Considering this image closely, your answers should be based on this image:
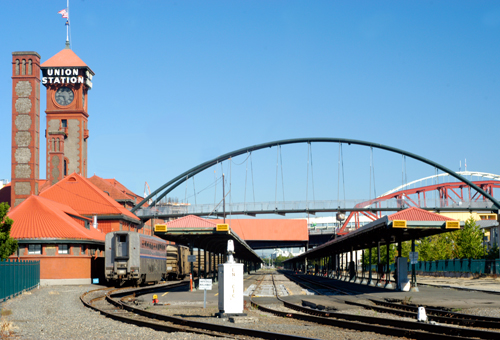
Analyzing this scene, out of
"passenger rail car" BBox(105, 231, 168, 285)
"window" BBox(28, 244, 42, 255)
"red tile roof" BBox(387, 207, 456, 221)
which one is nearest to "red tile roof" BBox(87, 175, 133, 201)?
"window" BBox(28, 244, 42, 255)

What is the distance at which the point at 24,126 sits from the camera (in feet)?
294

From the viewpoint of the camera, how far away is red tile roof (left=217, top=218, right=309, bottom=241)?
5089 inches

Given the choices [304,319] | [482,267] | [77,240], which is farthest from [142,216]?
[304,319]

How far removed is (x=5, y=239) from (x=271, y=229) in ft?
292

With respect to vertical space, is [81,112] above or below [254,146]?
above

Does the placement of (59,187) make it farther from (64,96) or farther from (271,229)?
(271,229)

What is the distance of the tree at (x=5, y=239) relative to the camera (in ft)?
151

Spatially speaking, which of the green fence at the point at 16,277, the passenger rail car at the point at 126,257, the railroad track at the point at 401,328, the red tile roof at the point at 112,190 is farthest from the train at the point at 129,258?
the red tile roof at the point at 112,190

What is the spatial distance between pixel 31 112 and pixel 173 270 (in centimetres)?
4248

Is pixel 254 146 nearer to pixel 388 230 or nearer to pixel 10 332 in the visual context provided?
pixel 388 230

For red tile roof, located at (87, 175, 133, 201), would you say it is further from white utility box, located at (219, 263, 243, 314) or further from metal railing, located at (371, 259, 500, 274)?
white utility box, located at (219, 263, 243, 314)

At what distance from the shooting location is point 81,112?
113 meters

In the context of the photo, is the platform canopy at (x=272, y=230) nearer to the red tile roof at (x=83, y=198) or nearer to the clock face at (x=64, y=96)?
the clock face at (x=64, y=96)

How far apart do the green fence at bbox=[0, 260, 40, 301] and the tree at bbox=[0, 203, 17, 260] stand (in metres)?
4.30
